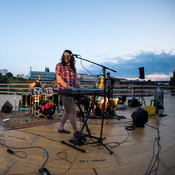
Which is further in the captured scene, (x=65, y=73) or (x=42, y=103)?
(x=42, y=103)

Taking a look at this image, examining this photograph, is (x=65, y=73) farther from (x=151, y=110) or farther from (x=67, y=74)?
(x=151, y=110)

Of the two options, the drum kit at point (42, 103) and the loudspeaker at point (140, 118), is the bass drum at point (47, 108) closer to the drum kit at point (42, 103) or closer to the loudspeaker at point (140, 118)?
the drum kit at point (42, 103)

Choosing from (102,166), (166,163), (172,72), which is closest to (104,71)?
(102,166)

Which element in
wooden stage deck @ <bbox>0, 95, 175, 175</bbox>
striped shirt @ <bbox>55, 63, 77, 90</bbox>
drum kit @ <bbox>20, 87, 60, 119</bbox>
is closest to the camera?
wooden stage deck @ <bbox>0, 95, 175, 175</bbox>

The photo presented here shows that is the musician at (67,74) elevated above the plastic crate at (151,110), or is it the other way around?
the musician at (67,74)

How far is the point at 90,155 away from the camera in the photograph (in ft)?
5.99

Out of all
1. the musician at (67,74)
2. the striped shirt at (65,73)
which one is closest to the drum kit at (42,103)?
the musician at (67,74)

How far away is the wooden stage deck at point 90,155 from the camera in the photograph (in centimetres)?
146

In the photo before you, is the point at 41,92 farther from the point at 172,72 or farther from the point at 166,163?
the point at 172,72

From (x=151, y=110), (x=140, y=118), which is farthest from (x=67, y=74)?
(x=151, y=110)

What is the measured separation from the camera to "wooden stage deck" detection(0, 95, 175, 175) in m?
1.46

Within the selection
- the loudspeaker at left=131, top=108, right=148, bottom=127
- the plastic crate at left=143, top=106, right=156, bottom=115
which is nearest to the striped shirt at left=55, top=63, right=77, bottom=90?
the loudspeaker at left=131, top=108, right=148, bottom=127

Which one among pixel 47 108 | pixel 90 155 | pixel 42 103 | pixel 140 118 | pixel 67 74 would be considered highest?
pixel 67 74

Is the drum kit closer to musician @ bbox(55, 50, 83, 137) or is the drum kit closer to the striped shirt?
musician @ bbox(55, 50, 83, 137)
